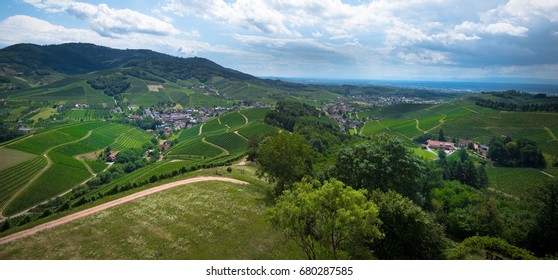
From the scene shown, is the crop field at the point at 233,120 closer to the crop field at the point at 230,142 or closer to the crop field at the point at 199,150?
the crop field at the point at 230,142

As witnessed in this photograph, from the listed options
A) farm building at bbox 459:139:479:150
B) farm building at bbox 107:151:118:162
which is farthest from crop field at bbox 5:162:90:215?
farm building at bbox 459:139:479:150

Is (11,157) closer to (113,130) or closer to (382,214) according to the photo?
(113,130)

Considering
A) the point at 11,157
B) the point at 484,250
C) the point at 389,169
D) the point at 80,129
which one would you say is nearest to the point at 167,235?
the point at 389,169

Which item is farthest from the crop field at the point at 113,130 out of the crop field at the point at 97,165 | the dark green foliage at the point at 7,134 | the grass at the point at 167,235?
the grass at the point at 167,235

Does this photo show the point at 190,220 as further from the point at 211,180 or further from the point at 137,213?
the point at 211,180

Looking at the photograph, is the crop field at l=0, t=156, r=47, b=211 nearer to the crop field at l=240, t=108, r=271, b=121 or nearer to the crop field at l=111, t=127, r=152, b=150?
Result: the crop field at l=111, t=127, r=152, b=150

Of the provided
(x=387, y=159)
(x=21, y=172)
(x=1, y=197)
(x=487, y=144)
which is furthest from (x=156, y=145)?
(x=487, y=144)

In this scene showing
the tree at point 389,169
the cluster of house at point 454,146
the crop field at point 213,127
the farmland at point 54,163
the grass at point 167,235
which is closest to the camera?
the grass at point 167,235
